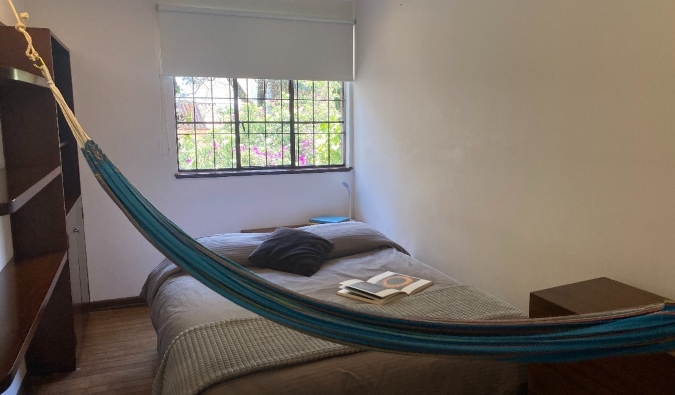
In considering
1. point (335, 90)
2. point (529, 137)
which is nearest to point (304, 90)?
point (335, 90)

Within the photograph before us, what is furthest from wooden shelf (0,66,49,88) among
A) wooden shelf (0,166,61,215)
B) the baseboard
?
the baseboard

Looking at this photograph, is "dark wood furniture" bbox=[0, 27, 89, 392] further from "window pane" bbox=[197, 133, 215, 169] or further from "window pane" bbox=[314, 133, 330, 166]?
"window pane" bbox=[314, 133, 330, 166]

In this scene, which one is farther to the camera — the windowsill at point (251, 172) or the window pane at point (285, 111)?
the window pane at point (285, 111)

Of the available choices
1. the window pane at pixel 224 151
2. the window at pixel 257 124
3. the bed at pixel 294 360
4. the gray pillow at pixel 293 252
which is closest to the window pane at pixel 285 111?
the window at pixel 257 124

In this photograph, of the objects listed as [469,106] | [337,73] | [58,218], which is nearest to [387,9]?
[337,73]

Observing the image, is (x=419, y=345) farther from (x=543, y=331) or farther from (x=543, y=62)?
(x=543, y=62)

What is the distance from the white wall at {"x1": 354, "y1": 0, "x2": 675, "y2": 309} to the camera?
6.13ft

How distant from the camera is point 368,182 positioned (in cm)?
414

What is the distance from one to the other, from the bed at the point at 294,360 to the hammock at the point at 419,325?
0.41 ft

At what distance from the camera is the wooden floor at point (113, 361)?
8.48ft

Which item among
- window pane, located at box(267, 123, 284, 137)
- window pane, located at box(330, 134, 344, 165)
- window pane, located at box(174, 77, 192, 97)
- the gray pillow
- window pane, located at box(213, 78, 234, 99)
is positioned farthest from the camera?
window pane, located at box(330, 134, 344, 165)

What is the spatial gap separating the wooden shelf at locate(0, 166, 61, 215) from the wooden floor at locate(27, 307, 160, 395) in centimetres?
115

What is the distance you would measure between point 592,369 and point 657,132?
2.97ft

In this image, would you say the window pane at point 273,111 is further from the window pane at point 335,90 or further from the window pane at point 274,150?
the window pane at point 335,90
